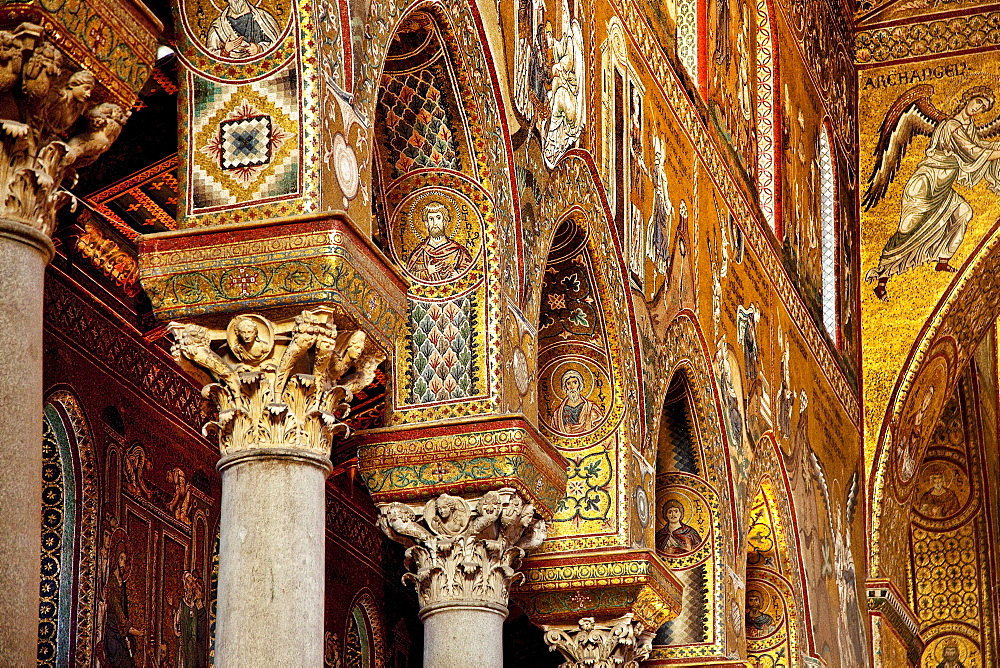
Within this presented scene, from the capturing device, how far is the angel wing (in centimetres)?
1912

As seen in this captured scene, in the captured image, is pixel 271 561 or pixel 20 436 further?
pixel 271 561

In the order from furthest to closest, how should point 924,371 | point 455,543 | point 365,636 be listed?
point 924,371
point 365,636
point 455,543

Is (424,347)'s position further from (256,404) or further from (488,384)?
(256,404)

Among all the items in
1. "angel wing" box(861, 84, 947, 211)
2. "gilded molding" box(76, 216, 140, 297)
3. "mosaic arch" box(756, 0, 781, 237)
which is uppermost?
"angel wing" box(861, 84, 947, 211)

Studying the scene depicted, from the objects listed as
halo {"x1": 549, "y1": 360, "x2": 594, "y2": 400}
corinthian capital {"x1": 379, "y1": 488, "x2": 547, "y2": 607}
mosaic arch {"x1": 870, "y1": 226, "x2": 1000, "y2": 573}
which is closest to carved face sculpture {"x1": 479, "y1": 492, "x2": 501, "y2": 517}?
corinthian capital {"x1": 379, "y1": 488, "x2": 547, "y2": 607}

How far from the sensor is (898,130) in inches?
760

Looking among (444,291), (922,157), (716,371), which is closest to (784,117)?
(922,157)

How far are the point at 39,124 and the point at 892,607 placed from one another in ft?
45.2

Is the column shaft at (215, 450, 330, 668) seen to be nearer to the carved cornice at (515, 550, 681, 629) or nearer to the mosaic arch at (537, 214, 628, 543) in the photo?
the carved cornice at (515, 550, 681, 629)

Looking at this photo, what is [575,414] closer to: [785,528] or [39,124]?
[785,528]

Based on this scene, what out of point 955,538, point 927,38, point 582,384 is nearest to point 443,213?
point 582,384

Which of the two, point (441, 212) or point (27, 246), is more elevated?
point (441, 212)

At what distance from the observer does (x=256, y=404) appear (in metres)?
6.45

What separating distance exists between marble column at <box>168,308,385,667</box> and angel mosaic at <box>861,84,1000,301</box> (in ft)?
42.5
